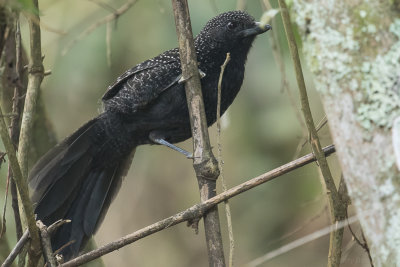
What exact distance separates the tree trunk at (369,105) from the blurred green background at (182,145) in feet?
10.1

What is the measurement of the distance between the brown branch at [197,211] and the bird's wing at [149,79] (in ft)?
3.92

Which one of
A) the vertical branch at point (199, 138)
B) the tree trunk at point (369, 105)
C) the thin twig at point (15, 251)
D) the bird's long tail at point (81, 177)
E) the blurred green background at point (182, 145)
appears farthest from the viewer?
the blurred green background at point (182, 145)

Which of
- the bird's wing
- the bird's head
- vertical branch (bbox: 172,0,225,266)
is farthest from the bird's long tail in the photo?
vertical branch (bbox: 172,0,225,266)

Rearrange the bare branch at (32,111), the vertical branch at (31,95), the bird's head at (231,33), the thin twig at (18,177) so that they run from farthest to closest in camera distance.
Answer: the bird's head at (231,33) → the vertical branch at (31,95) → the bare branch at (32,111) → the thin twig at (18,177)

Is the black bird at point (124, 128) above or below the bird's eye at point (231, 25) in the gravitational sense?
below

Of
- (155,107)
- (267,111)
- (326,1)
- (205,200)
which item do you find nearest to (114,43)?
(267,111)

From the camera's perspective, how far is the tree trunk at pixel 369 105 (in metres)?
1.40

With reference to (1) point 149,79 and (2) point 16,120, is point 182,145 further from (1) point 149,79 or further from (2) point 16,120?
(2) point 16,120

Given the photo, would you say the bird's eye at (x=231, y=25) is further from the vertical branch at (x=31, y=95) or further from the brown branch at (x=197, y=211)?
the brown branch at (x=197, y=211)

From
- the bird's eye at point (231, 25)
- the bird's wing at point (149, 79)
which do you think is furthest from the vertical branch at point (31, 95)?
the bird's eye at point (231, 25)

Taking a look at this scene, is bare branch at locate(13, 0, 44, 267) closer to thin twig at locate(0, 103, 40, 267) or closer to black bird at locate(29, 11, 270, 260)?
thin twig at locate(0, 103, 40, 267)

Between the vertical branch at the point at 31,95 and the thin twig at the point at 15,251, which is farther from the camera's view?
the vertical branch at the point at 31,95

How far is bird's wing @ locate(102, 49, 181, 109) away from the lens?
353cm

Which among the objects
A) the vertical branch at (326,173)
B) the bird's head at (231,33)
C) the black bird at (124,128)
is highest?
the bird's head at (231,33)
